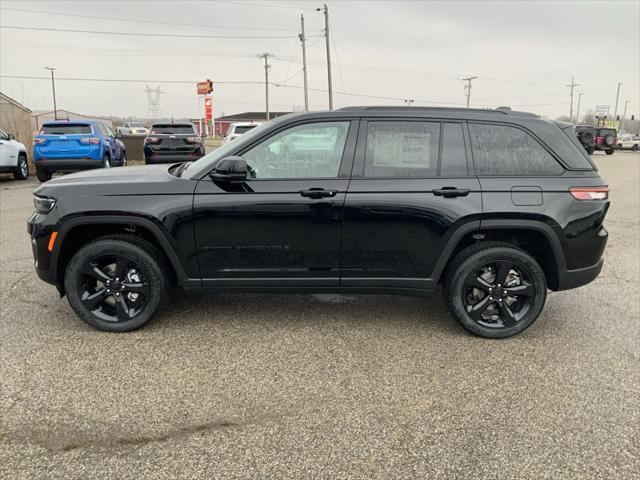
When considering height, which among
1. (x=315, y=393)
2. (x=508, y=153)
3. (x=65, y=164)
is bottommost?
(x=315, y=393)

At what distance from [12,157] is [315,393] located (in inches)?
540

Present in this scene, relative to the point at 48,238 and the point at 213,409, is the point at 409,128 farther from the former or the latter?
the point at 48,238

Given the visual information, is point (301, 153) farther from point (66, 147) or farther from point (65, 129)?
point (65, 129)

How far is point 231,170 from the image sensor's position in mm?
3484

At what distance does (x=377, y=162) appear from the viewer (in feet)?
12.1

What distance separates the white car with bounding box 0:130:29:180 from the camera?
13.1m

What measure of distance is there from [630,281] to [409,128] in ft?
11.4

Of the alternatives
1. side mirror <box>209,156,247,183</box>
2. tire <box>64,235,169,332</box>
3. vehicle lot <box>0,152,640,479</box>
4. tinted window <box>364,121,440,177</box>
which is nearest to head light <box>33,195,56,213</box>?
tire <box>64,235,169,332</box>

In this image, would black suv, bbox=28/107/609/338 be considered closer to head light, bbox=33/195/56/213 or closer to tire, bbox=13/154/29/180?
head light, bbox=33/195/56/213

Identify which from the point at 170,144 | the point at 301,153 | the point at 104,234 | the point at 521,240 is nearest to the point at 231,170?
the point at 301,153

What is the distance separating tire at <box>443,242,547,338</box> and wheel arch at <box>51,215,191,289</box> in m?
2.09

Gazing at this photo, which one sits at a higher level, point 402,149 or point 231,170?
point 402,149

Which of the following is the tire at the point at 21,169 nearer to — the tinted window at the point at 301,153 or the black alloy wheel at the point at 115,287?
the black alloy wheel at the point at 115,287

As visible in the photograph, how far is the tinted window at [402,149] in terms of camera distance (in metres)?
3.69
